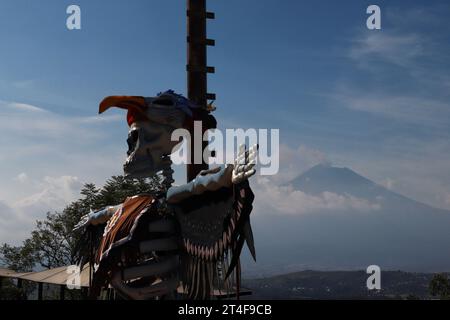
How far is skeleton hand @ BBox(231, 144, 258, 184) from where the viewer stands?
5426 mm

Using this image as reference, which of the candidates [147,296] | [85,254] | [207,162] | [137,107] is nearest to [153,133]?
[137,107]

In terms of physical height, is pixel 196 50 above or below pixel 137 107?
above

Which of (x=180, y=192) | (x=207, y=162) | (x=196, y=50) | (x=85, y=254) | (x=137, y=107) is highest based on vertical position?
(x=196, y=50)

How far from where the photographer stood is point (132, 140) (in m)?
8.25

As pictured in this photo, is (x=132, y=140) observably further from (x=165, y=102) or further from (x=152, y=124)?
(x=165, y=102)

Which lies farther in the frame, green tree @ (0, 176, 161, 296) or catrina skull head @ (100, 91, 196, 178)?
green tree @ (0, 176, 161, 296)

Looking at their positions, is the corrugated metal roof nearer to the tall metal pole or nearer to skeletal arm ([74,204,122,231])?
skeletal arm ([74,204,122,231])

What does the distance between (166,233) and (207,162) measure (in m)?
1.53

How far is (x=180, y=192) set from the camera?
705cm

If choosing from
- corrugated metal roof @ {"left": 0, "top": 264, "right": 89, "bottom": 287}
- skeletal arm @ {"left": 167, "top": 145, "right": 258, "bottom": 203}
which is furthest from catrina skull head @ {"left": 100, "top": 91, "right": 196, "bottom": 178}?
corrugated metal roof @ {"left": 0, "top": 264, "right": 89, "bottom": 287}

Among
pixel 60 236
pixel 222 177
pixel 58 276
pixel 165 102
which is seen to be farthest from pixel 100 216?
pixel 60 236

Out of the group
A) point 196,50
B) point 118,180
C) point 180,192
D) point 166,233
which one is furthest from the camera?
point 118,180
